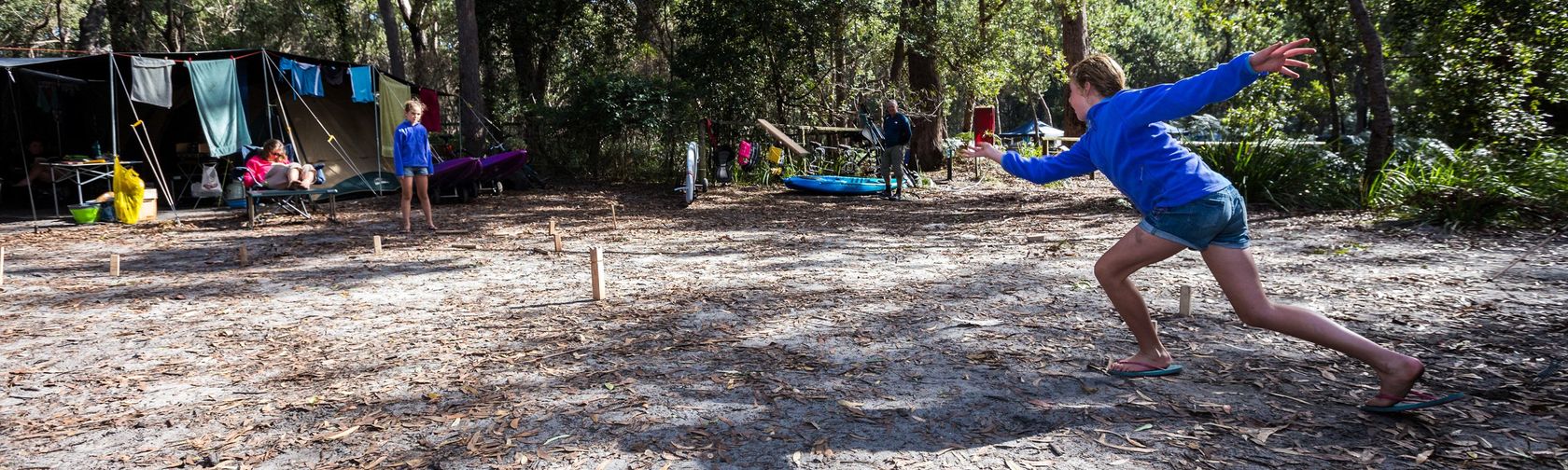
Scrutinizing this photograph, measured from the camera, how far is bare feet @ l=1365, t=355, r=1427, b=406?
3238mm

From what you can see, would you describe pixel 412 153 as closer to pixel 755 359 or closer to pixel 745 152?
pixel 755 359

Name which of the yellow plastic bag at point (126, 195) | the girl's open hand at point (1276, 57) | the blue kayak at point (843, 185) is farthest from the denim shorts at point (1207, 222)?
the yellow plastic bag at point (126, 195)

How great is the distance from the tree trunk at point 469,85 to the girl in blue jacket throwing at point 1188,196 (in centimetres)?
1339

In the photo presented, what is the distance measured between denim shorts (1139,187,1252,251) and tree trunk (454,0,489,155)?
546 inches

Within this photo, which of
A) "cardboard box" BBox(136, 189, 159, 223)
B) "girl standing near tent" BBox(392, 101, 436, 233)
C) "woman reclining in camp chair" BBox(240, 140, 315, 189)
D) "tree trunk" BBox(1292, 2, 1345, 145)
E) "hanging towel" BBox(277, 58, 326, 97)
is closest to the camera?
"girl standing near tent" BBox(392, 101, 436, 233)

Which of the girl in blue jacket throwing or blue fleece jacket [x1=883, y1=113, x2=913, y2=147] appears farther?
blue fleece jacket [x1=883, y1=113, x2=913, y2=147]

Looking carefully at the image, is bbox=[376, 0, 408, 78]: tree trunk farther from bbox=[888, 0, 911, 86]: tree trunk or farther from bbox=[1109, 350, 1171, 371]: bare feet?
bbox=[1109, 350, 1171, 371]: bare feet

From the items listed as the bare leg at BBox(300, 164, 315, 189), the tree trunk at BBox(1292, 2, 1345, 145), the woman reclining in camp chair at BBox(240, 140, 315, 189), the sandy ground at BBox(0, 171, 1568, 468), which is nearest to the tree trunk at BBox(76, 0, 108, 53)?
the woman reclining in camp chair at BBox(240, 140, 315, 189)

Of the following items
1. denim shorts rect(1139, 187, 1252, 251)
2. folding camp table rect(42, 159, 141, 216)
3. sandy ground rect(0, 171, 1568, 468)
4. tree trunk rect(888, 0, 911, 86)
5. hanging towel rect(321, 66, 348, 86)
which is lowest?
sandy ground rect(0, 171, 1568, 468)

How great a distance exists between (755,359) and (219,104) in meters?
10.7

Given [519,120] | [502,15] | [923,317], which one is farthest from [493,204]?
[923,317]

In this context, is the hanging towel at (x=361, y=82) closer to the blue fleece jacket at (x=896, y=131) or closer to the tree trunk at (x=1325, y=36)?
the blue fleece jacket at (x=896, y=131)

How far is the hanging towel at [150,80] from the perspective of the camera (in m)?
11.4

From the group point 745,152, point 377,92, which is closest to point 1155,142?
point 745,152
